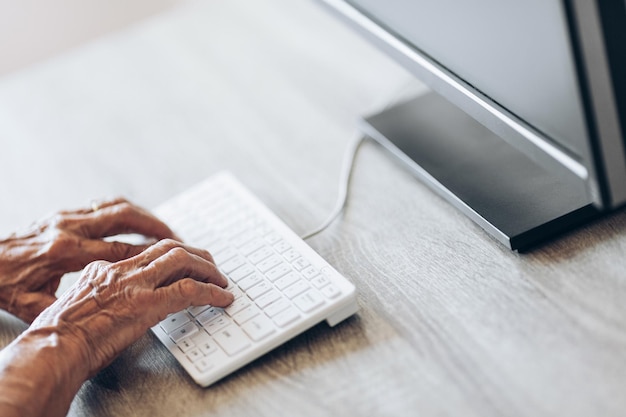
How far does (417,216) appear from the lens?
0.99 metres

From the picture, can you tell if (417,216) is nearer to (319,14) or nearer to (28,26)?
(319,14)

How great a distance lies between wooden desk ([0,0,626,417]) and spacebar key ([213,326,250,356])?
0.9 inches

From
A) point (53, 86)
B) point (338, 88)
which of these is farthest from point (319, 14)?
point (53, 86)

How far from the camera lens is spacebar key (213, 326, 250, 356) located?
0.84m

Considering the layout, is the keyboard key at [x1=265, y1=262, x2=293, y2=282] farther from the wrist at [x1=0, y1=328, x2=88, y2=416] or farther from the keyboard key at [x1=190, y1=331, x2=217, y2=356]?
the wrist at [x1=0, y1=328, x2=88, y2=416]

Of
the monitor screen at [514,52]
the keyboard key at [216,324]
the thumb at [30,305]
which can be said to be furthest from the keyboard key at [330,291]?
the thumb at [30,305]

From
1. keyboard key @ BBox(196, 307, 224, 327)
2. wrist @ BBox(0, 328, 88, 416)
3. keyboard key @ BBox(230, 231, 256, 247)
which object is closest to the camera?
wrist @ BBox(0, 328, 88, 416)

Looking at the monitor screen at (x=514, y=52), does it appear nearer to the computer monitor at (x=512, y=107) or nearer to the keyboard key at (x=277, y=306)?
the computer monitor at (x=512, y=107)

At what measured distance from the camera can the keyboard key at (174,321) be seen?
2.96 feet

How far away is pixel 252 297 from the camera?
0.90m

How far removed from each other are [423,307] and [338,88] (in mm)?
544

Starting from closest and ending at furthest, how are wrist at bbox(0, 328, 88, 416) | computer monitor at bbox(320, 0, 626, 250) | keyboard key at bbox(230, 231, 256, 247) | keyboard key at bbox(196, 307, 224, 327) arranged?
computer monitor at bbox(320, 0, 626, 250)
wrist at bbox(0, 328, 88, 416)
keyboard key at bbox(196, 307, 224, 327)
keyboard key at bbox(230, 231, 256, 247)

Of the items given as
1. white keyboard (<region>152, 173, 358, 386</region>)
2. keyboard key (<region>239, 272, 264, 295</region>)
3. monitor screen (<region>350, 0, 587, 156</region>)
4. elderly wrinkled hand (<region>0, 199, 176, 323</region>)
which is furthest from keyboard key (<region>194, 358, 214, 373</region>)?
monitor screen (<region>350, 0, 587, 156</region>)

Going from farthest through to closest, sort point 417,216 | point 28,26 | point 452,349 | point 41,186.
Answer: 1. point 28,26
2. point 41,186
3. point 417,216
4. point 452,349
